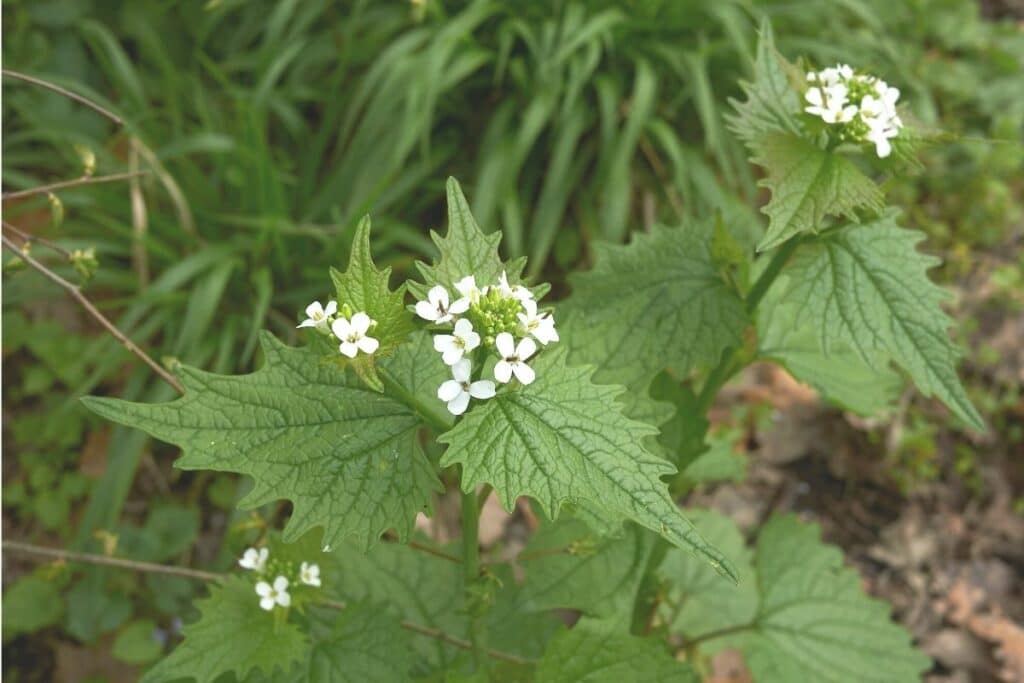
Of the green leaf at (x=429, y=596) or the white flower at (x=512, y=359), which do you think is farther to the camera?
the green leaf at (x=429, y=596)

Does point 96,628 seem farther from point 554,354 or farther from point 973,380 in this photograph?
point 973,380

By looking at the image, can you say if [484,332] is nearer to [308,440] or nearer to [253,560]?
[308,440]

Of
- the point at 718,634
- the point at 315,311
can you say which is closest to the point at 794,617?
the point at 718,634

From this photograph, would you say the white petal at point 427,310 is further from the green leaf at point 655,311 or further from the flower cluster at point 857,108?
the flower cluster at point 857,108

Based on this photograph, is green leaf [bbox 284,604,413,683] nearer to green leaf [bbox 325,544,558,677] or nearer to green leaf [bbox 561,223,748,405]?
green leaf [bbox 325,544,558,677]

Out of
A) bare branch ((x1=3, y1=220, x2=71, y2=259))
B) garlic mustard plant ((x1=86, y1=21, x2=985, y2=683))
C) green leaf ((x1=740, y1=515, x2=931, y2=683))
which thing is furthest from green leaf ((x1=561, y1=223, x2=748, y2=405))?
bare branch ((x1=3, y1=220, x2=71, y2=259))

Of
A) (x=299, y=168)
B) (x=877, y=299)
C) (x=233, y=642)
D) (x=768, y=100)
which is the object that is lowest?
(x=233, y=642)

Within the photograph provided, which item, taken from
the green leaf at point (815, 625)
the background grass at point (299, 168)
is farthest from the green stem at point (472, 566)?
the background grass at point (299, 168)

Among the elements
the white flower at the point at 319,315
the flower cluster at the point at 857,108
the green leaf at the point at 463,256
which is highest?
the flower cluster at the point at 857,108
